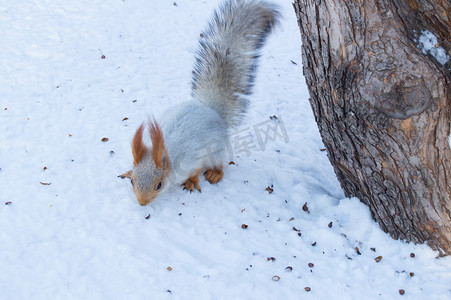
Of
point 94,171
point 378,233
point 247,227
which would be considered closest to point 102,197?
point 94,171

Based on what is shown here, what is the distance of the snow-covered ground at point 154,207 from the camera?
187cm

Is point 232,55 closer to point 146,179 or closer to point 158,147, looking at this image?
point 158,147

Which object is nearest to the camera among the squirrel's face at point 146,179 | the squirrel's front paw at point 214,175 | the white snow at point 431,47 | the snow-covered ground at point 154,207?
the white snow at point 431,47

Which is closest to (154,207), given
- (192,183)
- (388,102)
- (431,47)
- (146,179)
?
(146,179)

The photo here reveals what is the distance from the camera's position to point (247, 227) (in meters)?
2.21

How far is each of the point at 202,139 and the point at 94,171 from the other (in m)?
0.66

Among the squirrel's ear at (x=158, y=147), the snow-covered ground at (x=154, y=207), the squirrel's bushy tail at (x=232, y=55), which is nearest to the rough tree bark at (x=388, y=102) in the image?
the snow-covered ground at (x=154, y=207)

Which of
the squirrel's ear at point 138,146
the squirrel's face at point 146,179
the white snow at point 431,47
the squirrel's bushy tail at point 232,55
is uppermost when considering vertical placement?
the white snow at point 431,47

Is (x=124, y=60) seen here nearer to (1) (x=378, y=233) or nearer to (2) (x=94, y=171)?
(2) (x=94, y=171)

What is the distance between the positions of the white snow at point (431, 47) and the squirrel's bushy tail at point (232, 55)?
103cm

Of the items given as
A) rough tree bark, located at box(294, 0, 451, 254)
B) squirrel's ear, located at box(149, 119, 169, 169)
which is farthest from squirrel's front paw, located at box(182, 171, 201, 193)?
rough tree bark, located at box(294, 0, 451, 254)

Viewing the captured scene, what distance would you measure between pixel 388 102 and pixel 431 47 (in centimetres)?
26

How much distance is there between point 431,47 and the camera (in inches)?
64.2

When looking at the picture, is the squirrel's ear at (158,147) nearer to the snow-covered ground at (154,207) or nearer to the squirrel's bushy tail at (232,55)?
the snow-covered ground at (154,207)
